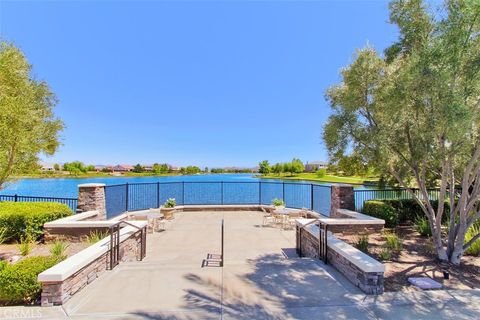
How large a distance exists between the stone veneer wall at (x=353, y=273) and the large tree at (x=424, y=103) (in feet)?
6.87

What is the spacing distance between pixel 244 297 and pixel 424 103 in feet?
14.0

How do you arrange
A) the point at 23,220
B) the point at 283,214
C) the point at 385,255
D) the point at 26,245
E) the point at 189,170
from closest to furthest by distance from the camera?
the point at 385,255 → the point at 26,245 → the point at 23,220 → the point at 283,214 → the point at 189,170

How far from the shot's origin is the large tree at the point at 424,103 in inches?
165

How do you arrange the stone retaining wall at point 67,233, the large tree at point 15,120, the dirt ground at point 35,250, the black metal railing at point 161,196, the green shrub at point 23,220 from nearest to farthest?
the large tree at point 15,120 → the dirt ground at point 35,250 → the green shrub at point 23,220 → the stone retaining wall at point 67,233 → the black metal railing at point 161,196

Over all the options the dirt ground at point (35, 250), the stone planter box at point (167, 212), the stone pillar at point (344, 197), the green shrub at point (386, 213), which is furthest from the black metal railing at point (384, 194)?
the dirt ground at point (35, 250)

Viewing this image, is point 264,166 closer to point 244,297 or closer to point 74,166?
point 74,166

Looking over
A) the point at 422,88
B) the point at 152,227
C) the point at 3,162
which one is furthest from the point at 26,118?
the point at 422,88

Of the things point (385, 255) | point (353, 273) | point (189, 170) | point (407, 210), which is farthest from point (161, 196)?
point (189, 170)

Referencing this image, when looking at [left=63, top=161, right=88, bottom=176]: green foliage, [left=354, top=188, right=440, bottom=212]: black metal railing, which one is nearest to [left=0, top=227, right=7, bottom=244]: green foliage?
[left=354, top=188, right=440, bottom=212]: black metal railing

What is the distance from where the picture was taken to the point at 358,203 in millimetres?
10586

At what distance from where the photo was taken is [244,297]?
366 cm

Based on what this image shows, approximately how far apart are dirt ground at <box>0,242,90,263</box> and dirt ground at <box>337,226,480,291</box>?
229 inches

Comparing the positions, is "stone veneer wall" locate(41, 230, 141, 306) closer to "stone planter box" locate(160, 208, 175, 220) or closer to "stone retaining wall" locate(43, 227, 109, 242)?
"stone retaining wall" locate(43, 227, 109, 242)

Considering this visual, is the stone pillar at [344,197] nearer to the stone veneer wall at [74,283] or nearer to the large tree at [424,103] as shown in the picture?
the large tree at [424,103]
